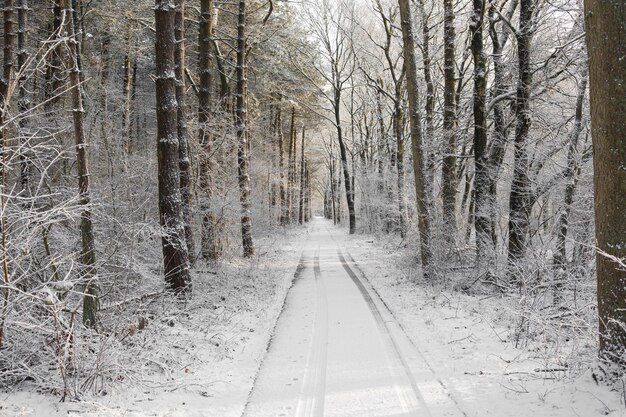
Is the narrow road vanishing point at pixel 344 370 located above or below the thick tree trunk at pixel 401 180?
below

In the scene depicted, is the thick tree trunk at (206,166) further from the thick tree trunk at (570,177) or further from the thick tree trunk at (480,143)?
the thick tree trunk at (570,177)

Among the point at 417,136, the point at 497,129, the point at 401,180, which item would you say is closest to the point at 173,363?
the point at 417,136

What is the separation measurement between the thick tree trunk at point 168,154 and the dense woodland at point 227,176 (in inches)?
1.3

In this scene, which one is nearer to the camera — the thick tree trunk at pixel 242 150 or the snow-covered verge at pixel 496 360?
the snow-covered verge at pixel 496 360

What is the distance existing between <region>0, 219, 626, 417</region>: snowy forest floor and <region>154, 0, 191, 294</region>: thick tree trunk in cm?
94

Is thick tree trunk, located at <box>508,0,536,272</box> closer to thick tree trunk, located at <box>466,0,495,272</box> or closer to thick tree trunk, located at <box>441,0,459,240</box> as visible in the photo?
thick tree trunk, located at <box>466,0,495,272</box>

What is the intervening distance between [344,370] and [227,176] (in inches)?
393

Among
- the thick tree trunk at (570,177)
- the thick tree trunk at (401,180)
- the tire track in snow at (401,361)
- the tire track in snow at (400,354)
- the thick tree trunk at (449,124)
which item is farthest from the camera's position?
the thick tree trunk at (401,180)

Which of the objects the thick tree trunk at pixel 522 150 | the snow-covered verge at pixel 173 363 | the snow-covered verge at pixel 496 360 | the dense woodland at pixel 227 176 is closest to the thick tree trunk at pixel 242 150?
the dense woodland at pixel 227 176

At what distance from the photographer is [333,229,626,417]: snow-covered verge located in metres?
4.46

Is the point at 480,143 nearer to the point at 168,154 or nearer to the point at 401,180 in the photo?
the point at 168,154

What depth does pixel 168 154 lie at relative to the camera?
8.97 meters

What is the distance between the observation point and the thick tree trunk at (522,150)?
34.6 feet

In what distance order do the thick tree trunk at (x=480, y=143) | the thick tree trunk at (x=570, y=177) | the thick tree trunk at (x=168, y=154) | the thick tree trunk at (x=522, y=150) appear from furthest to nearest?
the thick tree trunk at (x=480, y=143)
the thick tree trunk at (x=522, y=150)
the thick tree trunk at (x=570, y=177)
the thick tree trunk at (x=168, y=154)
